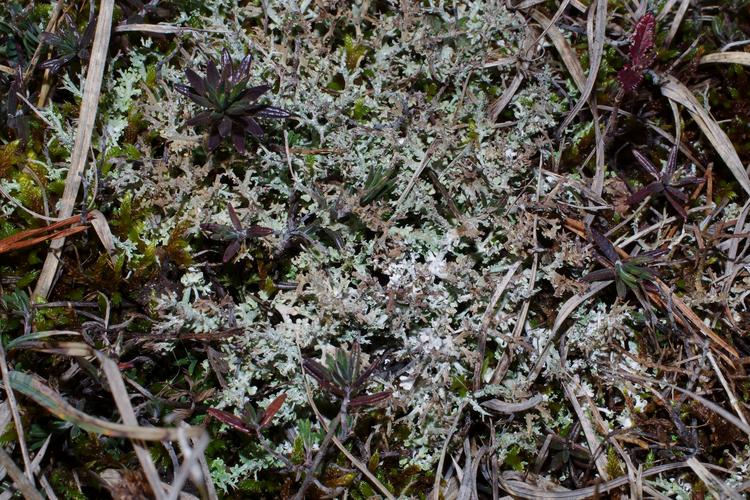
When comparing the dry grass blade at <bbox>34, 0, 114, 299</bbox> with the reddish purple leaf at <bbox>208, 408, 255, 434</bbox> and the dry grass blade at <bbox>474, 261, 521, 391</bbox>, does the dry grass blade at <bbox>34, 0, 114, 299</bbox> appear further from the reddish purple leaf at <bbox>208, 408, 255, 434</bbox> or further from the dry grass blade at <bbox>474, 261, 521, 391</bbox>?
the dry grass blade at <bbox>474, 261, 521, 391</bbox>

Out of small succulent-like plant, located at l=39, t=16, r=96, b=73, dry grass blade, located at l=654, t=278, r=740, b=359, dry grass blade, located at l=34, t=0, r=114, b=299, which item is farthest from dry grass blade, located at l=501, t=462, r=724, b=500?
small succulent-like plant, located at l=39, t=16, r=96, b=73

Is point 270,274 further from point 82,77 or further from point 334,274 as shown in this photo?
point 82,77

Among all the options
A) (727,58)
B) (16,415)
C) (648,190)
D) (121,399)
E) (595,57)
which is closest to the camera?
(121,399)

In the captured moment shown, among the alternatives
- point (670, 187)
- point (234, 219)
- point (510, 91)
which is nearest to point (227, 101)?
point (234, 219)

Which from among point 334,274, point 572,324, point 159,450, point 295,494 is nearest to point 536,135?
point 572,324

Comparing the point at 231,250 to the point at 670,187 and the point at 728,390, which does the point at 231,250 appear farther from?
the point at 728,390

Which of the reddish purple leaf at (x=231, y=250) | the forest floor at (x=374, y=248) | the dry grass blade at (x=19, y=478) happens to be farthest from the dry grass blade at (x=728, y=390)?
the dry grass blade at (x=19, y=478)
